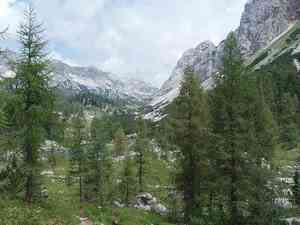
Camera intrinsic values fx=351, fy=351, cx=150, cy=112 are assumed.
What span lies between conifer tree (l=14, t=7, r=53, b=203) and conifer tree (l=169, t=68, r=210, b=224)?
407 inches

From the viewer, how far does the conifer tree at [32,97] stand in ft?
67.2

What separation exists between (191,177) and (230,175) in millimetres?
4667

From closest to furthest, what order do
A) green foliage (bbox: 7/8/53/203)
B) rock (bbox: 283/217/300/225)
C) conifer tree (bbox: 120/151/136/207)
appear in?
green foliage (bbox: 7/8/53/203) < rock (bbox: 283/217/300/225) < conifer tree (bbox: 120/151/136/207)

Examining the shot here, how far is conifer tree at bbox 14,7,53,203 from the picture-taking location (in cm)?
2047

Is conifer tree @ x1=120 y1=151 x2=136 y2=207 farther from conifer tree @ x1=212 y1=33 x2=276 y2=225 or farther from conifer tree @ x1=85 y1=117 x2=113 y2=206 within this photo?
conifer tree @ x1=212 y1=33 x2=276 y2=225

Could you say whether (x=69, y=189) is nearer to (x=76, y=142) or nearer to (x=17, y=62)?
(x=76, y=142)

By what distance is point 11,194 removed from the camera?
20516 mm

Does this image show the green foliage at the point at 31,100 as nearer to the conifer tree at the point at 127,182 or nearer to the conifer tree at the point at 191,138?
the conifer tree at the point at 191,138

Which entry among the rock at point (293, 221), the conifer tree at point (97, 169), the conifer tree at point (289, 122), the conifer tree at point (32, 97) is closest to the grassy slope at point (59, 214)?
the conifer tree at point (32, 97)

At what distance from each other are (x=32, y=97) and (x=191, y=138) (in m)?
12.0

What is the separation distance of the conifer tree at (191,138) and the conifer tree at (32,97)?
10.3 m

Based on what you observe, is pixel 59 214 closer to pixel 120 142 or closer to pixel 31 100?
pixel 31 100

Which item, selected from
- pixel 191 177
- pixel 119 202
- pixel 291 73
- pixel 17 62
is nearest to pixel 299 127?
pixel 291 73

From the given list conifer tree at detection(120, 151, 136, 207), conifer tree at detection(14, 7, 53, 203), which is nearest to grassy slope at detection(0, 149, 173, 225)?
conifer tree at detection(14, 7, 53, 203)
